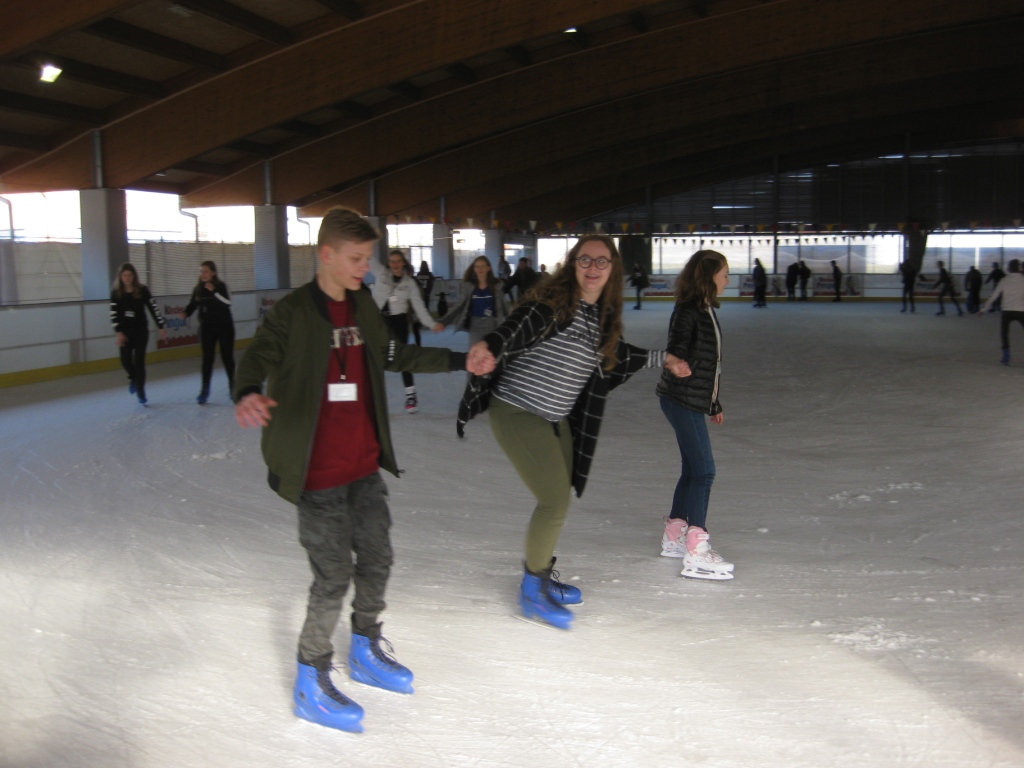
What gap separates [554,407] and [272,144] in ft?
66.0

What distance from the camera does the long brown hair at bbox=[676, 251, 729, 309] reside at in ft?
13.5

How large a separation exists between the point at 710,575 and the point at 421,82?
17670 millimetres

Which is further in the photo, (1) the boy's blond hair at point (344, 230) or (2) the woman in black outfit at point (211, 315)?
(2) the woman in black outfit at point (211, 315)

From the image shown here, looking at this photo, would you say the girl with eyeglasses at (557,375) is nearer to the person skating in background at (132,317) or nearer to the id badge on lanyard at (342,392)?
the id badge on lanyard at (342,392)

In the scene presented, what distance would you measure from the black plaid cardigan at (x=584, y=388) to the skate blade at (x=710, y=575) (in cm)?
86

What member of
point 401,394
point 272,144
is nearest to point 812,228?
point 272,144

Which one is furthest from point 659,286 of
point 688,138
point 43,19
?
point 43,19

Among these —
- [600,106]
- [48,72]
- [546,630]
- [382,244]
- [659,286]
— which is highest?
[600,106]

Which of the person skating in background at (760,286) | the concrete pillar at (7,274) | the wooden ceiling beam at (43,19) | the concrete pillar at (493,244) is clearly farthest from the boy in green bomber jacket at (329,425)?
the concrete pillar at (493,244)

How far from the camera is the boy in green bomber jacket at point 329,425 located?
2.68m

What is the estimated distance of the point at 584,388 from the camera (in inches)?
138

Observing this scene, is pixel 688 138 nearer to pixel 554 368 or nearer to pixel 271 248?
pixel 271 248

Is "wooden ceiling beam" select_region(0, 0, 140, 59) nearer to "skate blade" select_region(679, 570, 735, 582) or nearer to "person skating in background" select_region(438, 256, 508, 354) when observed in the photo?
"person skating in background" select_region(438, 256, 508, 354)

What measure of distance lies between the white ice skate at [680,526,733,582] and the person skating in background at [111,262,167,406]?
21.4 ft
